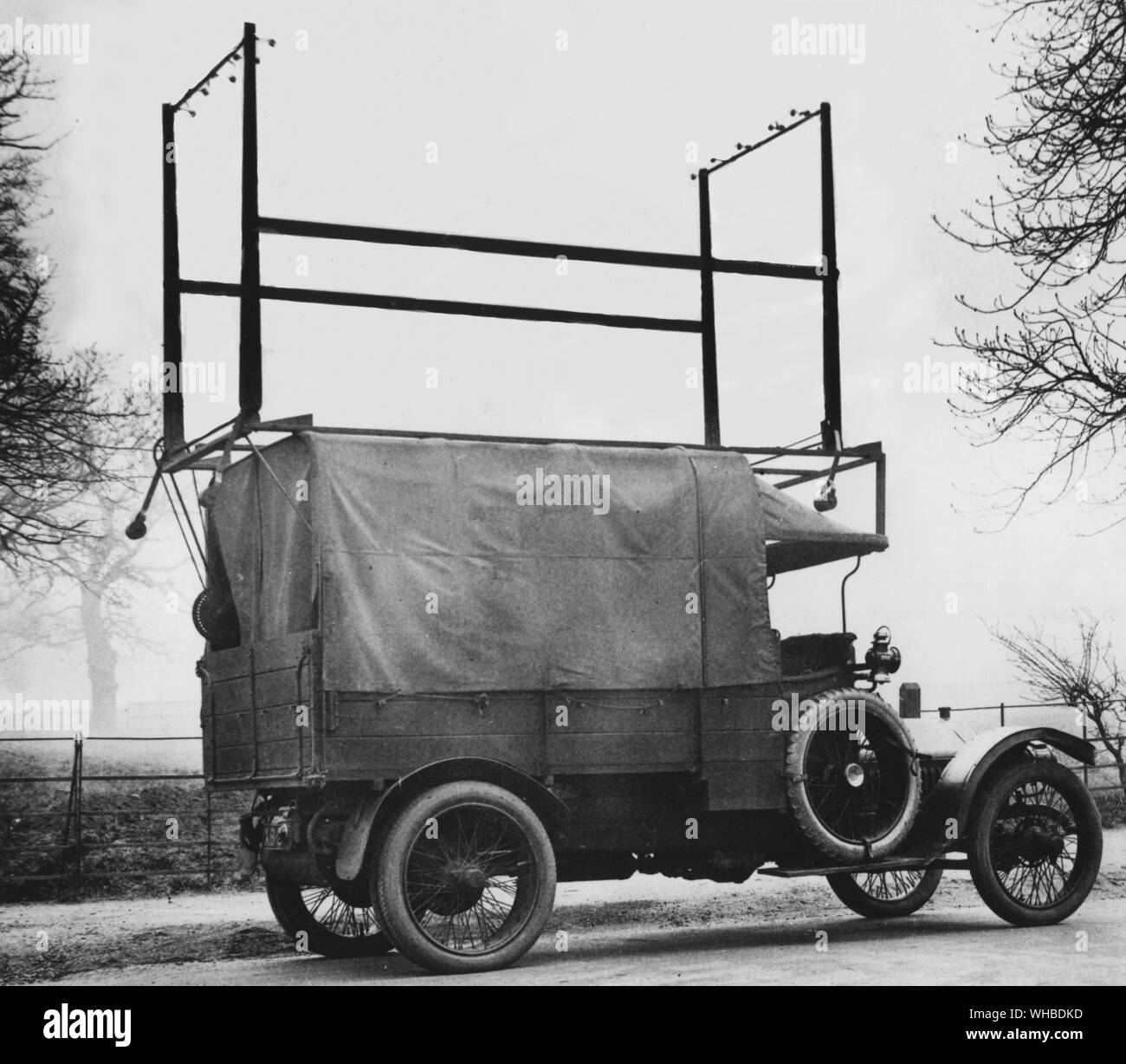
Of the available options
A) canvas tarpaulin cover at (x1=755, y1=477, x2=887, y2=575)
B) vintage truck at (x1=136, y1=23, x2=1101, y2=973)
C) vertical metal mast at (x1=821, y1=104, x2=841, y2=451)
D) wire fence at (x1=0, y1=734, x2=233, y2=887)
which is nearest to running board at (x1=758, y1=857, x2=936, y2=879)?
vintage truck at (x1=136, y1=23, x2=1101, y2=973)

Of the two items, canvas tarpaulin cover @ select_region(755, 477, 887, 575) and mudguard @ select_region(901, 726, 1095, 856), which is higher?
canvas tarpaulin cover @ select_region(755, 477, 887, 575)

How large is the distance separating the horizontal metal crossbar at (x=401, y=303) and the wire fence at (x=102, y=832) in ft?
16.7

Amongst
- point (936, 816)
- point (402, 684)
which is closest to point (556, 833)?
point (402, 684)

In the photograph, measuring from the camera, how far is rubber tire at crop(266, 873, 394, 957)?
10.7 m

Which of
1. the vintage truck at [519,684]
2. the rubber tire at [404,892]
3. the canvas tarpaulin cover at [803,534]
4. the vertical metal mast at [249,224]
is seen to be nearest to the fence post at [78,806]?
the vintage truck at [519,684]

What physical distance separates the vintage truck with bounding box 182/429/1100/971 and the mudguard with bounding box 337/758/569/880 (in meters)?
0.02

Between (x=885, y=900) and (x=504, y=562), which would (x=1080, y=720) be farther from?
(x=504, y=562)

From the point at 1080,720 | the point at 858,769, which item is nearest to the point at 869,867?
the point at 858,769

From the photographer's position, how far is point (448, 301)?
10.7m

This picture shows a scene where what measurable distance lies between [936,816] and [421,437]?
14.0ft

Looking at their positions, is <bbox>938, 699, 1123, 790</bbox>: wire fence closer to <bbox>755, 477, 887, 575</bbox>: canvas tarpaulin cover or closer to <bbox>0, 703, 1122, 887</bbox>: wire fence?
<bbox>0, 703, 1122, 887</bbox>: wire fence

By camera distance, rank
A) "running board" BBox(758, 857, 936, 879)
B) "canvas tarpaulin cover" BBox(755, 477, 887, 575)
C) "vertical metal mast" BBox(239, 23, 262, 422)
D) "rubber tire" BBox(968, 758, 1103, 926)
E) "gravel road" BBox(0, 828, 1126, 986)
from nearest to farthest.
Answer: "gravel road" BBox(0, 828, 1126, 986)
"vertical metal mast" BBox(239, 23, 262, 422)
"running board" BBox(758, 857, 936, 879)
"canvas tarpaulin cover" BBox(755, 477, 887, 575)
"rubber tire" BBox(968, 758, 1103, 926)
